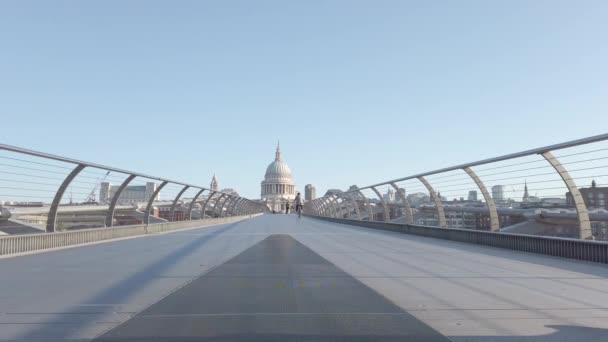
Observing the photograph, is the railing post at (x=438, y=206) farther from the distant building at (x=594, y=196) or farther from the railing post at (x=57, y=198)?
the railing post at (x=57, y=198)

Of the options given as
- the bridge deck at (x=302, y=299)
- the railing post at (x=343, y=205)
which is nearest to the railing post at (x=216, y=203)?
the railing post at (x=343, y=205)

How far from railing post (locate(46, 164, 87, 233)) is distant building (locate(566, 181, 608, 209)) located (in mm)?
8332

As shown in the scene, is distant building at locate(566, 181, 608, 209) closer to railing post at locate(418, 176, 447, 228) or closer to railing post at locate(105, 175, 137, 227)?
railing post at locate(418, 176, 447, 228)

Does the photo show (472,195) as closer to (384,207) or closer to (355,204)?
(384,207)

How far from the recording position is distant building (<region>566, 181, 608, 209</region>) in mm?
5902

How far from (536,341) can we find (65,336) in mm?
3096

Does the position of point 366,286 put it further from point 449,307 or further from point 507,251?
point 507,251

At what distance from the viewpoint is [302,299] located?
154 inches

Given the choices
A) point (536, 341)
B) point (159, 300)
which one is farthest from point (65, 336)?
point (536, 341)

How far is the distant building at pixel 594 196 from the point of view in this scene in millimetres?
5902

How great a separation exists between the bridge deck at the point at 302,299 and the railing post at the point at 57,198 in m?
1.10

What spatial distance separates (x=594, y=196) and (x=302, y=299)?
15.7 ft

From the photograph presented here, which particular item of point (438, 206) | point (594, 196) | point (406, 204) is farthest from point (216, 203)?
point (594, 196)

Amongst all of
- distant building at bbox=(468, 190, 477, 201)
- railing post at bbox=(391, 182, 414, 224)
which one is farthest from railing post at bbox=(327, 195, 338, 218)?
distant building at bbox=(468, 190, 477, 201)
